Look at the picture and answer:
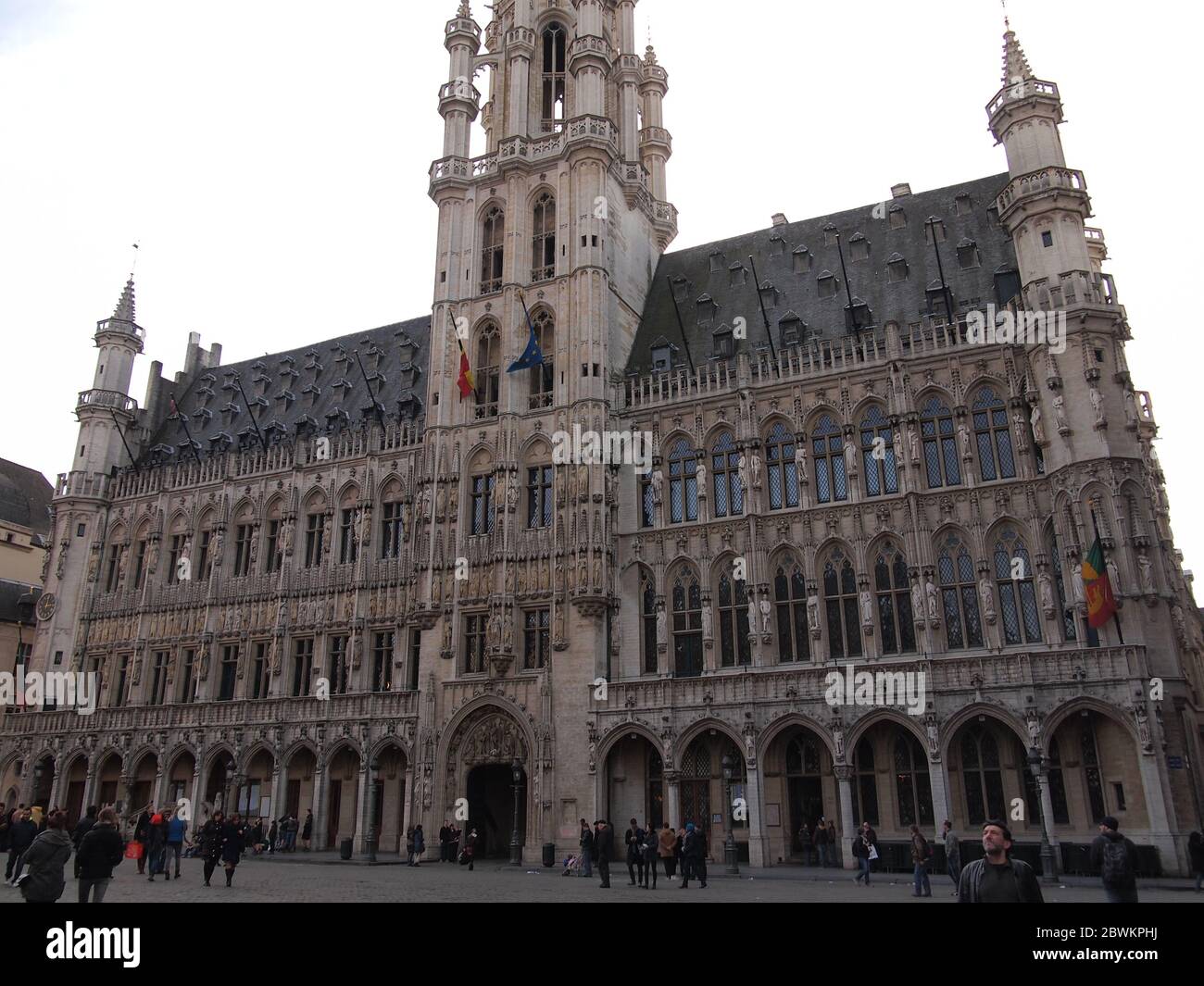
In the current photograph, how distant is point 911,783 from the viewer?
31.8 m

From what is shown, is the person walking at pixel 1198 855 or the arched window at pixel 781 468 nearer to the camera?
the person walking at pixel 1198 855

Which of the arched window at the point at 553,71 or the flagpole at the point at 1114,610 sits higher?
the arched window at the point at 553,71

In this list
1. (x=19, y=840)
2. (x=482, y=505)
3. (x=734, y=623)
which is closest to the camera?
(x=19, y=840)

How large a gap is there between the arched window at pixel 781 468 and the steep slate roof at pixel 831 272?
491cm

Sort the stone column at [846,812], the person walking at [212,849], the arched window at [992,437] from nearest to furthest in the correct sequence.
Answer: the person walking at [212,849] < the stone column at [846,812] < the arched window at [992,437]

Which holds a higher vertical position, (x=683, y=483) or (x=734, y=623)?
(x=683, y=483)

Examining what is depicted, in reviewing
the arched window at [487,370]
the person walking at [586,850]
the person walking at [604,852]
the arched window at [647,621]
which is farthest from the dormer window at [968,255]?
the person walking at [604,852]

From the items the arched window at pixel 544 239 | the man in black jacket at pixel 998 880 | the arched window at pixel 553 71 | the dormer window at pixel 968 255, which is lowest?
the man in black jacket at pixel 998 880

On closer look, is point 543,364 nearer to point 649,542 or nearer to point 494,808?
point 649,542

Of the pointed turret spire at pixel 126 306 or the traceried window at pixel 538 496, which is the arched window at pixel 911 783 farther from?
the pointed turret spire at pixel 126 306

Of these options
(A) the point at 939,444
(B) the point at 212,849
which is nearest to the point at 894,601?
(A) the point at 939,444

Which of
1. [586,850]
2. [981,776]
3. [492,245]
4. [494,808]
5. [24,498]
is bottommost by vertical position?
[586,850]

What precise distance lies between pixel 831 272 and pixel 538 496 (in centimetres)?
1639

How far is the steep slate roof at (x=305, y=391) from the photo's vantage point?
49.8 meters
